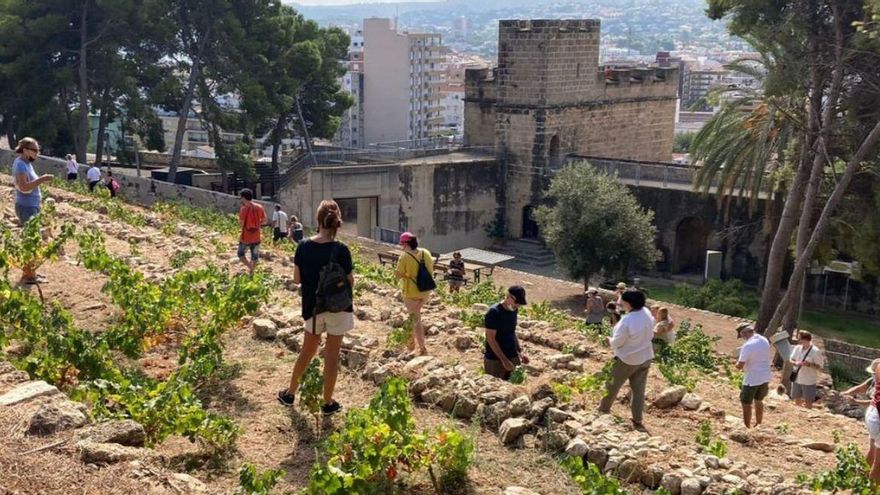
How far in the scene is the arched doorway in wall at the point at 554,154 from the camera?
31.0 meters

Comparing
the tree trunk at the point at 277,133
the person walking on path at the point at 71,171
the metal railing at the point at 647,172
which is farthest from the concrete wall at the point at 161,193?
the metal railing at the point at 647,172

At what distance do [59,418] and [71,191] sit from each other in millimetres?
14528

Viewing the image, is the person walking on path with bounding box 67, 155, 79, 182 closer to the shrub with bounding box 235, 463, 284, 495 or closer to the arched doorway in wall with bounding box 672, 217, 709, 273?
the arched doorway in wall with bounding box 672, 217, 709, 273

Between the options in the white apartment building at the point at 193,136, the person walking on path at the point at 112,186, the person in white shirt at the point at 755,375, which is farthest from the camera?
the white apartment building at the point at 193,136

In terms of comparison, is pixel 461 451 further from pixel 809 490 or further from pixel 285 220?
pixel 285 220

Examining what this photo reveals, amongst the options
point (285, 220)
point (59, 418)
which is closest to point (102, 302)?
point (59, 418)

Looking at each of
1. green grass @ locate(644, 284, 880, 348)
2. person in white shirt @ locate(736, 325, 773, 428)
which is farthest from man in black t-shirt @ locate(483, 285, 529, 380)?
green grass @ locate(644, 284, 880, 348)

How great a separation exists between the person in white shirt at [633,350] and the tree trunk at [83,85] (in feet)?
80.2

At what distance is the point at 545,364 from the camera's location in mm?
9297

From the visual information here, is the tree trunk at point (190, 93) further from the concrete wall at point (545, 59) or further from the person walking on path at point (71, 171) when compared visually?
the concrete wall at point (545, 59)

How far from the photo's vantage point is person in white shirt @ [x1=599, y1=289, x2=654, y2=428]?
24.7 feet

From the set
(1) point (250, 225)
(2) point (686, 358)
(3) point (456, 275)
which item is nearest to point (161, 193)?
(3) point (456, 275)

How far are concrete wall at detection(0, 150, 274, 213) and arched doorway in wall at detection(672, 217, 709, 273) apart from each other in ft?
42.3

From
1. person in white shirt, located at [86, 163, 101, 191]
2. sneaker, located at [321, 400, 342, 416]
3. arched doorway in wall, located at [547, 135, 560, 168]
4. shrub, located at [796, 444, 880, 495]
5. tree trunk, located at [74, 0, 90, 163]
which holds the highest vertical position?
tree trunk, located at [74, 0, 90, 163]
